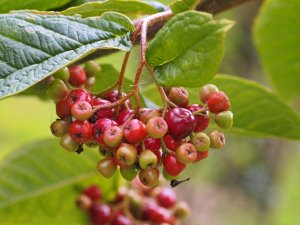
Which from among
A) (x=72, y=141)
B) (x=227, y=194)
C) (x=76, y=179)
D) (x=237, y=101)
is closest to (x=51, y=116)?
(x=227, y=194)

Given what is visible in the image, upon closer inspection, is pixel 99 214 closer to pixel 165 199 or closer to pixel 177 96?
pixel 165 199

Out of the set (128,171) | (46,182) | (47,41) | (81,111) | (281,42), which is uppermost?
(47,41)

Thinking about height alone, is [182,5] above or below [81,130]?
above

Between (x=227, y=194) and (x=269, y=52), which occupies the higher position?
(x=269, y=52)

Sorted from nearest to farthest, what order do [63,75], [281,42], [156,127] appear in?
[156,127], [63,75], [281,42]

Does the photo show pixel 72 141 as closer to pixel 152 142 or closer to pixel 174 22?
pixel 152 142

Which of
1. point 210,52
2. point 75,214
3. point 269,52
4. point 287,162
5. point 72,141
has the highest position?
point 210,52

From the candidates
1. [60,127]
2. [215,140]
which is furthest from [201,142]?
[60,127]
